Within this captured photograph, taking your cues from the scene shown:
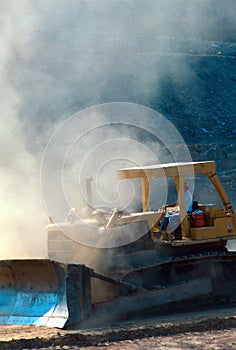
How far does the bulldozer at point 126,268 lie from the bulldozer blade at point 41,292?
1 cm

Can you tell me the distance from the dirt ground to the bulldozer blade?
0.28 m

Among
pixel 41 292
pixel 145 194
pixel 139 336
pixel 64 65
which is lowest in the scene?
pixel 139 336

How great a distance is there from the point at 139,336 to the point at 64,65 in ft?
93.7

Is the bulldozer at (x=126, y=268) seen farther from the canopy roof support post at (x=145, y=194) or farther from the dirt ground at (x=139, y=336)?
the dirt ground at (x=139, y=336)

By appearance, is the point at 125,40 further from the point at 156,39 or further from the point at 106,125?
the point at 106,125

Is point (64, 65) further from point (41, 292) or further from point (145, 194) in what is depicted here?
point (41, 292)

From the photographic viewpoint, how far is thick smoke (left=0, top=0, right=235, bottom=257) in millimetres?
24555

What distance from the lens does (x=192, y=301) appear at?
12430 mm

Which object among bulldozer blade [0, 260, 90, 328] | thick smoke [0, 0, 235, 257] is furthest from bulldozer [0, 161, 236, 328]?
thick smoke [0, 0, 235, 257]

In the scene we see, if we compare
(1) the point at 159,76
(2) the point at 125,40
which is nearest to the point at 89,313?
(1) the point at 159,76

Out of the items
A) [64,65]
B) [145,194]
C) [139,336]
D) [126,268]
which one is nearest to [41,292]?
[126,268]

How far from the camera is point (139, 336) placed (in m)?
9.91

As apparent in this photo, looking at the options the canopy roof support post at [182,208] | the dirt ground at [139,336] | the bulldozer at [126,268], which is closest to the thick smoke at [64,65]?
the bulldozer at [126,268]

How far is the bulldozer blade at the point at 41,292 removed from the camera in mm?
10742
